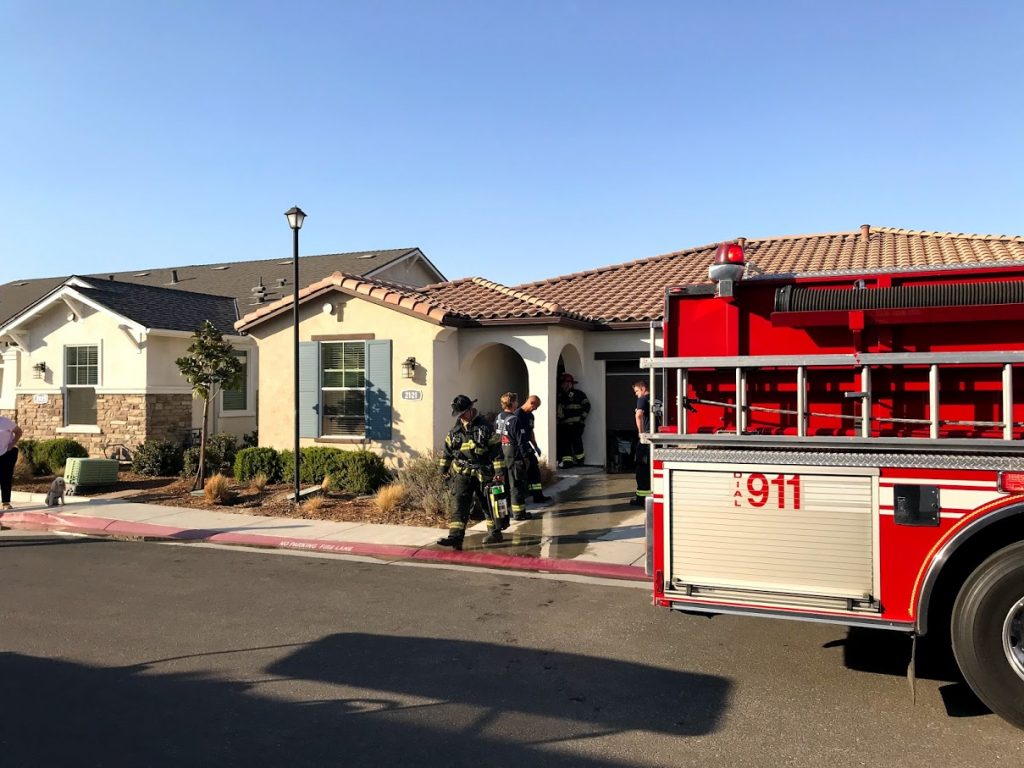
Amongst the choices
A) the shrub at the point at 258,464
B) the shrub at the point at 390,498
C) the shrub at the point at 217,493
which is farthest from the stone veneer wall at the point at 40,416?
the shrub at the point at 390,498

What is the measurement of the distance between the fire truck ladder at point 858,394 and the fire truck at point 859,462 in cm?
1

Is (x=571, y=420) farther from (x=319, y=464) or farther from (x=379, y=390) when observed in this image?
(x=319, y=464)

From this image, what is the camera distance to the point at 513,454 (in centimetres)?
1059

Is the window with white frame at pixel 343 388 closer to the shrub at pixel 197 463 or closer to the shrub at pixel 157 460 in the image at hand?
the shrub at pixel 197 463

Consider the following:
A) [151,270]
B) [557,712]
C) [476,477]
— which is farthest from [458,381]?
[151,270]

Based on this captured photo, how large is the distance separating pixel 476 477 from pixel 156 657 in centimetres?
420

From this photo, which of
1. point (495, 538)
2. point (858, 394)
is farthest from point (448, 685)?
point (495, 538)

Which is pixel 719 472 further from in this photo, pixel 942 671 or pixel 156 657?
pixel 156 657

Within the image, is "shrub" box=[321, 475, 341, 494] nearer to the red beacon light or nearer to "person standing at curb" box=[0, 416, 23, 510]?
"person standing at curb" box=[0, 416, 23, 510]

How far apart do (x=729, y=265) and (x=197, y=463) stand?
41.5 feet

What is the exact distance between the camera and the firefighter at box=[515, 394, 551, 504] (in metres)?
11.2

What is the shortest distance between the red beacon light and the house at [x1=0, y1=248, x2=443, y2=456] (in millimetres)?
14567

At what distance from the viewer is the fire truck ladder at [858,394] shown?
4.21 meters

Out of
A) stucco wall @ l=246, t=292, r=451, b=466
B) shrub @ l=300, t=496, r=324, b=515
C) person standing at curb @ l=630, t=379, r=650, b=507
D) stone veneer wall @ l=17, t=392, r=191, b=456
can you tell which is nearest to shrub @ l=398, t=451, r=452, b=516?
stucco wall @ l=246, t=292, r=451, b=466
